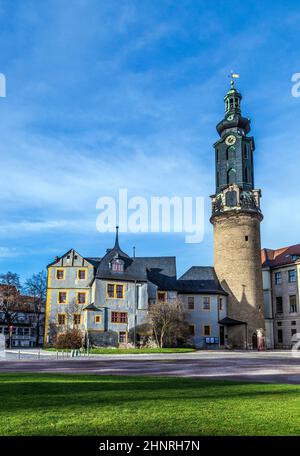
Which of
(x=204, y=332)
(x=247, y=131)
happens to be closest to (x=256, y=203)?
(x=247, y=131)

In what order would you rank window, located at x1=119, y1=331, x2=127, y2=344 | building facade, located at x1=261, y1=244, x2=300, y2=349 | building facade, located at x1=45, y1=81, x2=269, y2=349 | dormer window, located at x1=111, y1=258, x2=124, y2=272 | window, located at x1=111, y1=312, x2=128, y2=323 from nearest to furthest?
window, located at x1=119, y1=331, x2=127, y2=344 < window, located at x1=111, y1=312, x2=128, y2=323 < building facade, located at x1=45, y1=81, x2=269, y2=349 < dormer window, located at x1=111, y1=258, x2=124, y2=272 < building facade, located at x1=261, y1=244, x2=300, y2=349

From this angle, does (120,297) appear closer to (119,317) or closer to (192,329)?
(119,317)

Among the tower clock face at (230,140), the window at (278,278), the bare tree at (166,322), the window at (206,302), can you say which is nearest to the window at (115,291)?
the bare tree at (166,322)

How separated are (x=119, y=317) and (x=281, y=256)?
1017 inches

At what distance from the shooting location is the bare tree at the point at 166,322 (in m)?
45.3

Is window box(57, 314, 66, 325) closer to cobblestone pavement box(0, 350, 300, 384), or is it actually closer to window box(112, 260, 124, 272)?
window box(112, 260, 124, 272)

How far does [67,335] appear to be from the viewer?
43688mm

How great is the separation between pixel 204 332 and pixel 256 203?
1690 centimetres

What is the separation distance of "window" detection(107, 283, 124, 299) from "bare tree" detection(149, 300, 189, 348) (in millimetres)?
3780

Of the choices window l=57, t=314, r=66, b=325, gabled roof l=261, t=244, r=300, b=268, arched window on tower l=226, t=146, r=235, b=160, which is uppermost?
arched window on tower l=226, t=146, r=235, b=160

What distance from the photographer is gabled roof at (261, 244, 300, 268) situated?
58.1 metres

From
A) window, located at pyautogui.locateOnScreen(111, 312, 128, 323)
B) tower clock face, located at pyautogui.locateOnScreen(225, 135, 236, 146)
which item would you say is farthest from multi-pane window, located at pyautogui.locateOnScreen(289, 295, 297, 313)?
window, located at pyautogui.locateOnScreen(111, 312, 128, 323)

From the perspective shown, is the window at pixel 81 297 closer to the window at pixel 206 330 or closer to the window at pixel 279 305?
the window at pixel 206 330
